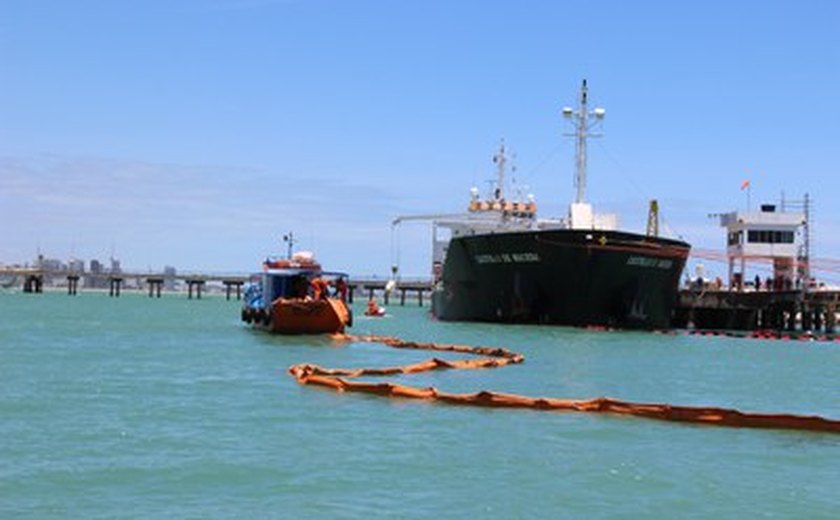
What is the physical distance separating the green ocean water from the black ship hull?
17.4m

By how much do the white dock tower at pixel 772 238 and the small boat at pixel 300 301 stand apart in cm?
2813

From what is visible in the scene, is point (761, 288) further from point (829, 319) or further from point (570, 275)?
point (570, 275)

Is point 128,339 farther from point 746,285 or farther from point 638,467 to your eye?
point 746,285

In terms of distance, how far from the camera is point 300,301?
41.7 meters

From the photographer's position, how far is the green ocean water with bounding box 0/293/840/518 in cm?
1248

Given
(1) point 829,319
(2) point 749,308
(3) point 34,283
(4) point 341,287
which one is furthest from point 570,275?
(3) point 34,283

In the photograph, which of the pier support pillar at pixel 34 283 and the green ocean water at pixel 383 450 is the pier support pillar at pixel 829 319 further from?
the pier support pillar at pixel 34 283

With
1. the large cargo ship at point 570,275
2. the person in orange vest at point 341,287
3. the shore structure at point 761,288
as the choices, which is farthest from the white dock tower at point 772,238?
the person in orange vest at point 341,287

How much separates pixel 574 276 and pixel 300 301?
39.0 ft

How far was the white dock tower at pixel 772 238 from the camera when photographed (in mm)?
65938

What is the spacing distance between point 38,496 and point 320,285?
3034 cm

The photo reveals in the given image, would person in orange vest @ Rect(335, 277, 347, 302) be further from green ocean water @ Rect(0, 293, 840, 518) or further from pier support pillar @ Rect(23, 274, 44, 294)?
pier support pillar @ Rect(23, 274, 44, 294)

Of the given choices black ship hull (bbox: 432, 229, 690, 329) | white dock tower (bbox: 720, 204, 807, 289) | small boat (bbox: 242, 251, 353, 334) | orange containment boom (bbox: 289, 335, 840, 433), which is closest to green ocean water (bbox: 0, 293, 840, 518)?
orange containment boom (bbox: 289, 335, 840, 433)

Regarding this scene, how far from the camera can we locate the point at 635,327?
5000 centimetres
